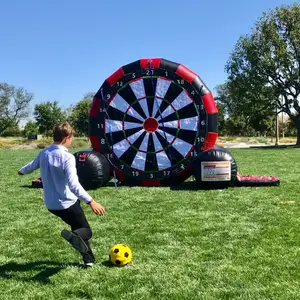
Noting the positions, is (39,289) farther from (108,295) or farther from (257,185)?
(257,185)

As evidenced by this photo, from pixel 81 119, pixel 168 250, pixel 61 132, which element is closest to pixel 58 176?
pixel 61 132

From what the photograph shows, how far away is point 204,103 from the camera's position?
9.73 metres

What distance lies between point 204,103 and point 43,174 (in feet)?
19.7

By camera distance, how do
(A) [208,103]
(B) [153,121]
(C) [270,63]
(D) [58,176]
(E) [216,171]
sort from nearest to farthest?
(D) [58,176] < (E) [216,171] < (A) [208,103] < (B) [153,121] < (C) [270,63]

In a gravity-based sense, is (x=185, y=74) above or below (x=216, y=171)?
above

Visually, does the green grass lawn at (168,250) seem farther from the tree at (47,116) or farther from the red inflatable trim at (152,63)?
the tree at (47,116)

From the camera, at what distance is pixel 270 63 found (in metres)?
33.8

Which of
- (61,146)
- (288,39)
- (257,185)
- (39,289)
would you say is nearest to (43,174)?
→ (61,146)

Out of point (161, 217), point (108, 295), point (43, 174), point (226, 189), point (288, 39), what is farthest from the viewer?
point (288, 39)

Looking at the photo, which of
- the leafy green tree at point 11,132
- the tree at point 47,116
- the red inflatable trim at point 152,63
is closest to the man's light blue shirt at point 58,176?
the red inflatable trim at point 152,63

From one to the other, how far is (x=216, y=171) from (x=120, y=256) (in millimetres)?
4929

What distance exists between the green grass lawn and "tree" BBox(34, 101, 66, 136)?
60.3 metres

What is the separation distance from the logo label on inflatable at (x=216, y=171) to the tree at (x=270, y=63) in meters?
26.4

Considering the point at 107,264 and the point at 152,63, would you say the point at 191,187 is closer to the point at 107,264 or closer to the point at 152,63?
the point at 152,63
